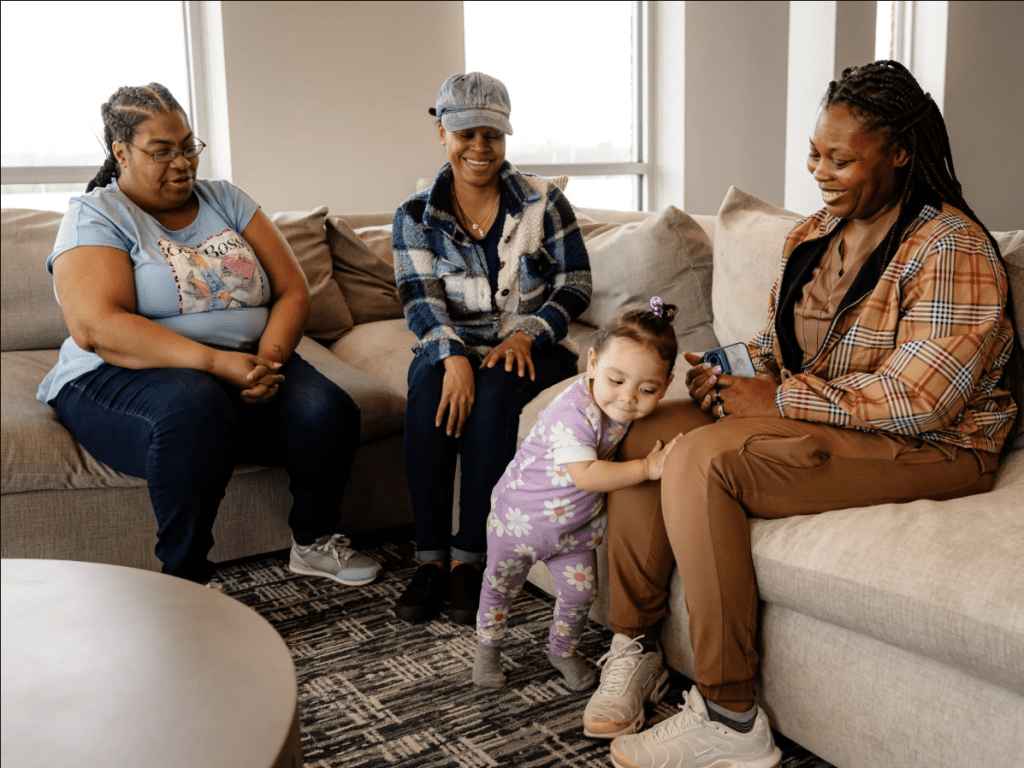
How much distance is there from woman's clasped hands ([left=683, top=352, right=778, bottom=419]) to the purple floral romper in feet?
0.54

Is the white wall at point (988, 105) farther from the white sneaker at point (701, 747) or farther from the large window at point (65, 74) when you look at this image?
the white sneaker at point (701, 747)

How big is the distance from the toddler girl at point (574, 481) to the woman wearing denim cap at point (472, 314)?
0.86ft

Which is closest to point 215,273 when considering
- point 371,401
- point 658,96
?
point 371,401

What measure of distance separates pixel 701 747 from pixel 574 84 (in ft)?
13.8

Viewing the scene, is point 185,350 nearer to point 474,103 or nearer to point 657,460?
point 474,103

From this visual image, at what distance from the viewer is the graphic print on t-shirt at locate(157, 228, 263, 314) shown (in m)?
2.07

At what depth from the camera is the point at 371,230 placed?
118 inches

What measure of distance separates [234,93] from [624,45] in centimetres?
232

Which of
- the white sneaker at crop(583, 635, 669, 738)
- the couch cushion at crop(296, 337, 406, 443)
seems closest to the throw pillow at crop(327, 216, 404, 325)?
the couch cushion at crop(296, 337, 406, 443)

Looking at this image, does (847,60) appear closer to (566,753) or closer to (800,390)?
(800,390)

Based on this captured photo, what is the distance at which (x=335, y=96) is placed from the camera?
3.99 m

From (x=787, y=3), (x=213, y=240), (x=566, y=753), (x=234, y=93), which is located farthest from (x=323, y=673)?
(x=787, y=3)

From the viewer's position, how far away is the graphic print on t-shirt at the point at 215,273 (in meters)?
2.07

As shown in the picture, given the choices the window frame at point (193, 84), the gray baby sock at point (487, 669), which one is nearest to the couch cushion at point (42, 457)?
the gray baby sock at point (487, 669)
